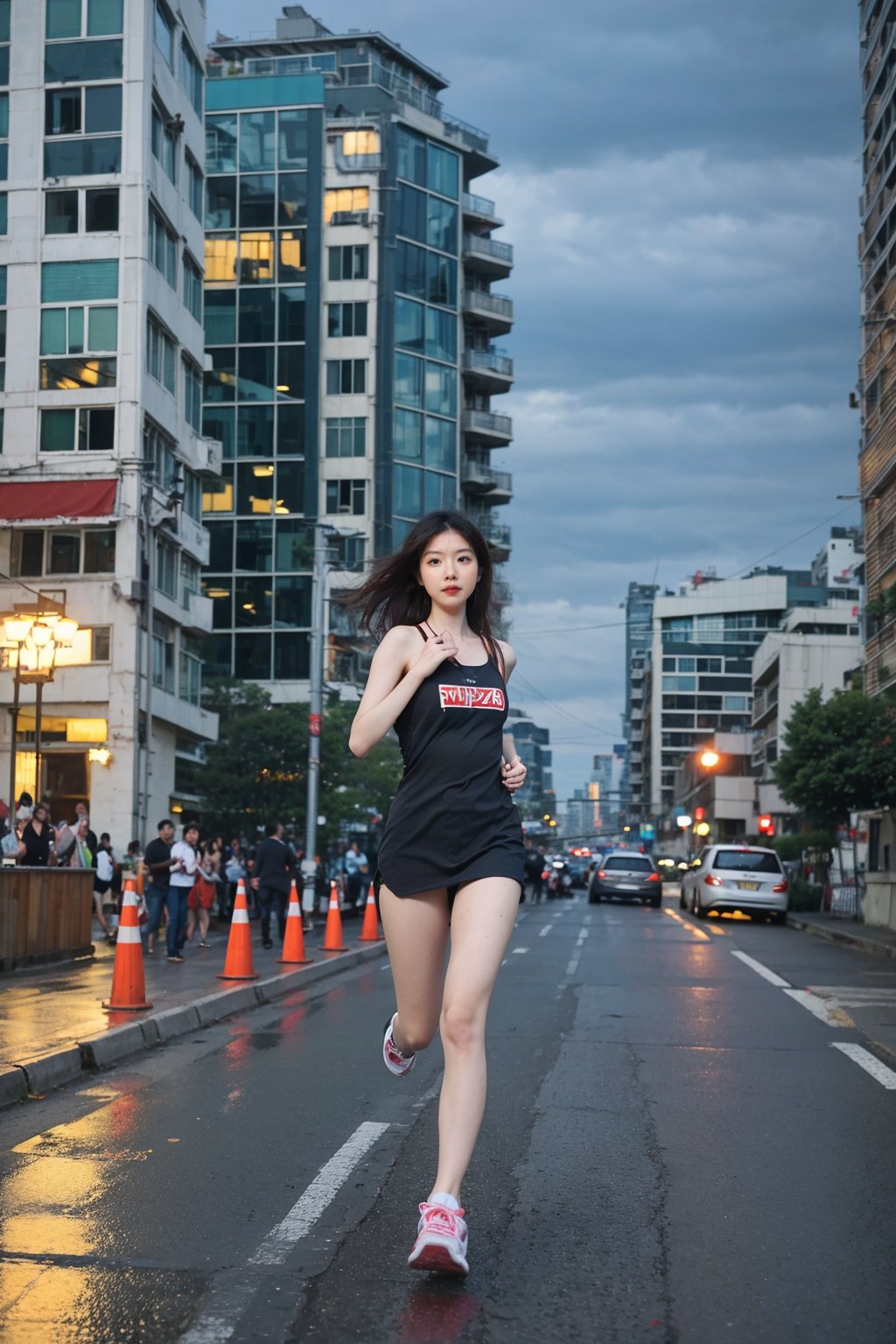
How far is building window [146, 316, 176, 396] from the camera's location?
3941cm

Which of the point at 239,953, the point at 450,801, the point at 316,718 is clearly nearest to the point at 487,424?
the point at 316,718

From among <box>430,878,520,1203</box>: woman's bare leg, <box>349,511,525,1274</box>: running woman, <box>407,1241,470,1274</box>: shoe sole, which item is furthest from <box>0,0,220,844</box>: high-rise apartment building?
<box>407,1241,470,1274</box>: shoe sole

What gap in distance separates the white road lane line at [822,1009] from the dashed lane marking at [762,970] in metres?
0.75

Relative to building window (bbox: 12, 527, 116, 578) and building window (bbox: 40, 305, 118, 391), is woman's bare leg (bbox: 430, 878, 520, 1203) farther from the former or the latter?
building window (bbox: 40, 305, 118, 391)

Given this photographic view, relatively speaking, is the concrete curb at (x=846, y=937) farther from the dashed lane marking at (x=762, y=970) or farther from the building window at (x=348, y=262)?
the building window at (x=348, y=262)

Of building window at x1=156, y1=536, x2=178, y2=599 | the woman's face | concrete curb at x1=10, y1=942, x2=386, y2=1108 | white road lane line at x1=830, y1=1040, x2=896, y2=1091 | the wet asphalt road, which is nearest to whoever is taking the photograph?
the wet asphalt road

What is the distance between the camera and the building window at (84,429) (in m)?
38.3

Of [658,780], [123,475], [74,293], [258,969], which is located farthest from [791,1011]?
[658,780]

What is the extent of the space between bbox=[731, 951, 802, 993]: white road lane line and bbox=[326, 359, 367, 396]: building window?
5061 cm

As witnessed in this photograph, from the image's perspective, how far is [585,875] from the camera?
3462 inches

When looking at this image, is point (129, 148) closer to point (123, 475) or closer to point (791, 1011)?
point (123, 475)

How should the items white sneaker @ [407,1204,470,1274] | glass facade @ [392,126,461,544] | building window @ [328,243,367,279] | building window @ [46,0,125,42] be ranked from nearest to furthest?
white sneaker @ [407,1204,470,1274] → building window @ [46,0,125,42] → building window @ [328,243,367,279] → glass facade @ [392,126,461,544]

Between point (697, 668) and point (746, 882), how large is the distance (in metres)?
123

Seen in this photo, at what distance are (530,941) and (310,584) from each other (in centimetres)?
4282
